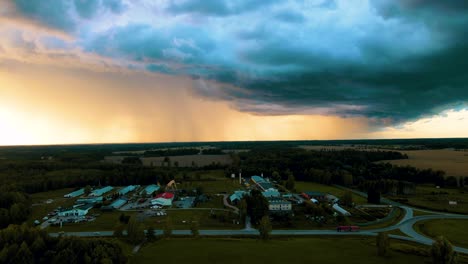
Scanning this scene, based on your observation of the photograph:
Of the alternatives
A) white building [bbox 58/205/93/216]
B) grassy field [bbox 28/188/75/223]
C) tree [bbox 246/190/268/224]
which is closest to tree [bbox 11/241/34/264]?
white building [bbox 58/205/93/216]

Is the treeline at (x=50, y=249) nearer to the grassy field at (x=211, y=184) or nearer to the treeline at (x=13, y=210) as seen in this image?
the treeline at (x=13, y=210)

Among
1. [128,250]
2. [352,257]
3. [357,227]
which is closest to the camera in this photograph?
[352,257]

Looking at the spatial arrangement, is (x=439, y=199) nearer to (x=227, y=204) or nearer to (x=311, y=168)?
(x=311, y=168)

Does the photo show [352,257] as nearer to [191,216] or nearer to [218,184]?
[191,216]

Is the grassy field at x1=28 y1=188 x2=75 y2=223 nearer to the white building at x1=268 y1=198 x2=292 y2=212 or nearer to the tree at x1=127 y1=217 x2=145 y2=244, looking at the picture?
the tree at x1=127 y1=217 x2=145 y2=244

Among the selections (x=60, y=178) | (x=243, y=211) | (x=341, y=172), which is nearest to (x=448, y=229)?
(x=243, y=211)

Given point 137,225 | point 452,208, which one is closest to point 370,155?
point 452,208
